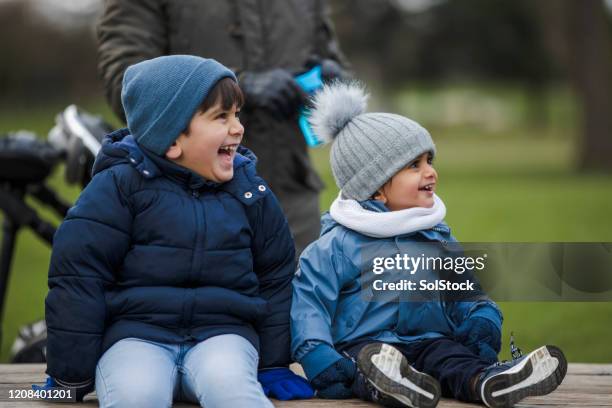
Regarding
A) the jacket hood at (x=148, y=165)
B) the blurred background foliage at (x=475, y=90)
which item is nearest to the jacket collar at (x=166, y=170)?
the jacket hood at (x=148, y=165)

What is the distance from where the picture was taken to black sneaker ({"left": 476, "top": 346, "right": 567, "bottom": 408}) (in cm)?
275

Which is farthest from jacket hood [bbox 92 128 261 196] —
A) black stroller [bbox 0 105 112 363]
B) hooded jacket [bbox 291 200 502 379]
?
black stroller [bbox 0 105 112 363]

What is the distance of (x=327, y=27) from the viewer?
13.9ft

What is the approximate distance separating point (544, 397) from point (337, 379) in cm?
67

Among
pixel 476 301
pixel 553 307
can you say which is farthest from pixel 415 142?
pixel 553 307

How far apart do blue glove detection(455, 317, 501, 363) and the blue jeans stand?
0.70 metres

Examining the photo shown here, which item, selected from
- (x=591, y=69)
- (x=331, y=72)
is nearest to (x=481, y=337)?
(x=331, y=72)

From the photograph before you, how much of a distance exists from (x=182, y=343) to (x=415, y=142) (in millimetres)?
1000

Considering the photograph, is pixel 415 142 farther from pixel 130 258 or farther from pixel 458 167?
pixel 458 167

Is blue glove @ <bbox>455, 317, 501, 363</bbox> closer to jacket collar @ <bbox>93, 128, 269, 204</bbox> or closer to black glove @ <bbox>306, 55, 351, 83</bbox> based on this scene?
jacket collar @ <bbox>93, 128, 269, 204</bbox>

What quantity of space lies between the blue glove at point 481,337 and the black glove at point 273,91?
115cm

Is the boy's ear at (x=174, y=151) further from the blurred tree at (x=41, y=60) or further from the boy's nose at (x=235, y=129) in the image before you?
the blurred tree at (x=41, y=60)

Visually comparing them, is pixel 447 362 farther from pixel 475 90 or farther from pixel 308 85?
pixel 475 90

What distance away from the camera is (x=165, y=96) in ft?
9.68
